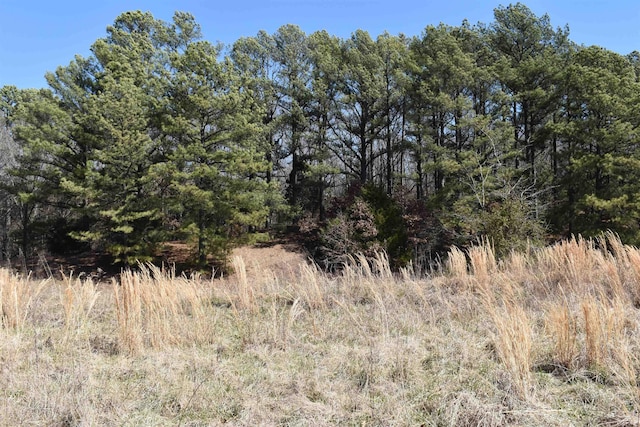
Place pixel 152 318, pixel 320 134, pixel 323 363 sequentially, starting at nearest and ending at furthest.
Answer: pixel 323 363 → pixel 152 318 → pixel 320 134

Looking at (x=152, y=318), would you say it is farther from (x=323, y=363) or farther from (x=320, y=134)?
(x=320, y=134)

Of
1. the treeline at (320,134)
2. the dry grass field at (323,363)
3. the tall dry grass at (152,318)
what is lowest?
the dry grass field at (323,363)

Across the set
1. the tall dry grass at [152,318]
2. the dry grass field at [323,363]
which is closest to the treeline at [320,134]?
the dry grass field at [323,363]

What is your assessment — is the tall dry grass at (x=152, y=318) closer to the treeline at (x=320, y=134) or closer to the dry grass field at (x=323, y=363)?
the dry grass field at (x=323, y=363)

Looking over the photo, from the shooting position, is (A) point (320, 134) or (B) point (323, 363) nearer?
(B) point (323, 363)

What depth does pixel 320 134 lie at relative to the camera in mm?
25984

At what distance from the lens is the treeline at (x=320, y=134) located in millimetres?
18750

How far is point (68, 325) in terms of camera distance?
13.0 ft

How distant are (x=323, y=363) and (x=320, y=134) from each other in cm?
2343

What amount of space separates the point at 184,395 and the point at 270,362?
0.90 m

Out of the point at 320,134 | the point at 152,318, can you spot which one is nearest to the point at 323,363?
the point at 152,318

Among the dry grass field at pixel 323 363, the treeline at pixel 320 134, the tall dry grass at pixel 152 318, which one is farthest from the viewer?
the treeline at pixel 320 134

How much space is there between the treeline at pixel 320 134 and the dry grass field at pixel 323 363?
1051cm

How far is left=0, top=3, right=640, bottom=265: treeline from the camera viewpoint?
1875 centimetres
